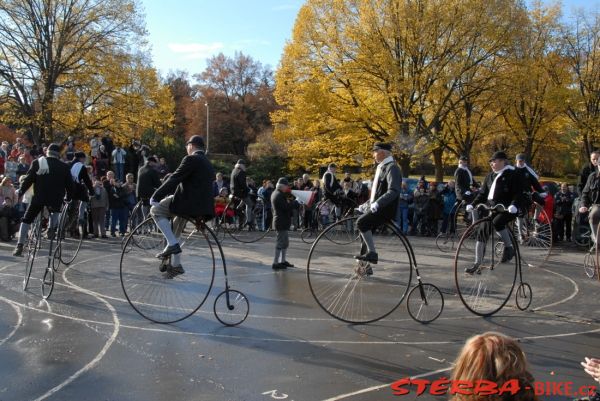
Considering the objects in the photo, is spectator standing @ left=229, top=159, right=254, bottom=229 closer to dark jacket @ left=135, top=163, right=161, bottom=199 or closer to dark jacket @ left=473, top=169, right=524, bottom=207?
dark jacket @ left=135, top=163, right=161, bottom=199

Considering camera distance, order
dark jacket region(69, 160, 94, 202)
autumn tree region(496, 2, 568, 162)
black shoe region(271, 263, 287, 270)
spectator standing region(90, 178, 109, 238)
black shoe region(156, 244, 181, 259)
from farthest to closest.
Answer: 1. autumn tree region(496, 2, 568, 162)
2. spectator standing region(90, 178, 109, 238)
3. black shoe region(271, 263, 287, 270)
4. dark jacket region(69, 160, 94, 202)
5. black shoe region(156, 244, 181, 259)

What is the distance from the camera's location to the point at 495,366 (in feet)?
8.31

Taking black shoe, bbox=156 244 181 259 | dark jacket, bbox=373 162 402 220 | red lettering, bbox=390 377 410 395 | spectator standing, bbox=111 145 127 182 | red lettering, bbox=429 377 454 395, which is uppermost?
spectator standing, bbox=111 145 127 182

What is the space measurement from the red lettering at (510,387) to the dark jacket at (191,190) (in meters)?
5.18

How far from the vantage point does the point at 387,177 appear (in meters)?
7.47

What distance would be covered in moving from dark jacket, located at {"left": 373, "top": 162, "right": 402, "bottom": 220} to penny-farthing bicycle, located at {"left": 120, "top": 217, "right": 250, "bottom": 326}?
6.72 feet

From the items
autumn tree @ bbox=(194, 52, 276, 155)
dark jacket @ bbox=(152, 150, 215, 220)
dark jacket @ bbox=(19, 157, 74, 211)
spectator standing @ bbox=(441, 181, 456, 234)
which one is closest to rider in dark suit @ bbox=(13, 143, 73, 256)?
dark jacket @ bbox=(19, 157, 74, 211)

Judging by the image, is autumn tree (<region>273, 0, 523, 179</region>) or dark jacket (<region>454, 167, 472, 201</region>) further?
autumn tree (<region>273, 0, 523, 179</region>)

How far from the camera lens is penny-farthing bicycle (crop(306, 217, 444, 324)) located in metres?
7.53

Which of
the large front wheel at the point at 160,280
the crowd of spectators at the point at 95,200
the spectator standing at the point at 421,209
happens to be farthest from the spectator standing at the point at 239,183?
the spectator standing at the point at 421,209

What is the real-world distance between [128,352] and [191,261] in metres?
6.03

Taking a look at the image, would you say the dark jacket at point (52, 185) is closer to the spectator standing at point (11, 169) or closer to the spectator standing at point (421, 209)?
the spectator standing at point (11, 169)

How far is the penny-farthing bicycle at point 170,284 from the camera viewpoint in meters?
7.41

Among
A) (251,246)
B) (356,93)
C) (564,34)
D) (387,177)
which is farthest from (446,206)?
(564,34)
